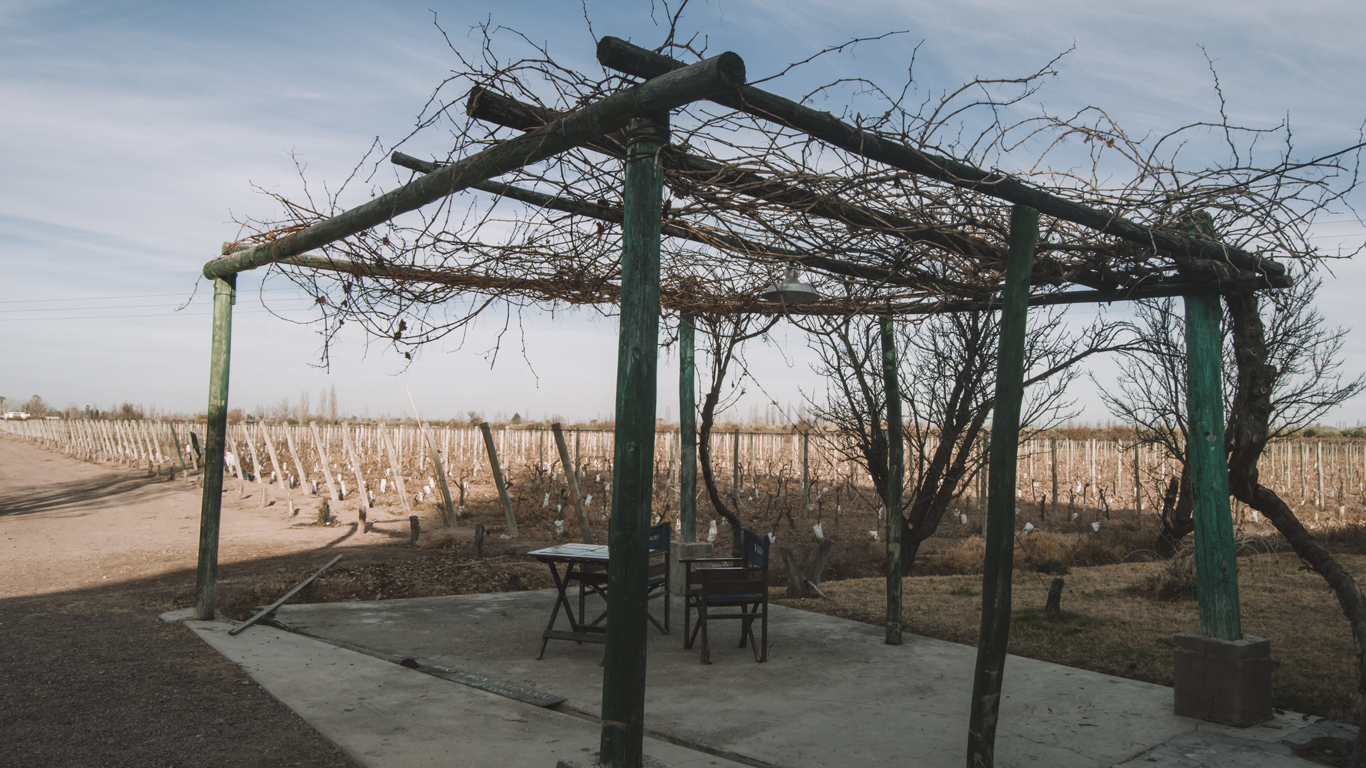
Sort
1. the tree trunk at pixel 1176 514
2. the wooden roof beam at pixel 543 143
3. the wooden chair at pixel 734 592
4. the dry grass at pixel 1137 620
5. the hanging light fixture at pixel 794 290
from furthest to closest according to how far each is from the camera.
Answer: the tree trunk at pixel 1176 514 < the wooden chair at pixel 734 592 < the dry grass at pixel 1137 620 < the hanging light fixture at pixel 794 290 < the wooden roof beam at pixel 543 143

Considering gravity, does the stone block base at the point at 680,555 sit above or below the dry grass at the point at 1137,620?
above

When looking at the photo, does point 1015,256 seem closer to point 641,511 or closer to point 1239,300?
point 1239,300

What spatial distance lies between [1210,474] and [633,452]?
3.21 m

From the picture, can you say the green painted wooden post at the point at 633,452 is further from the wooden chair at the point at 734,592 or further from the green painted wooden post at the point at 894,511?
the green painted wooden post at the point at 894,511

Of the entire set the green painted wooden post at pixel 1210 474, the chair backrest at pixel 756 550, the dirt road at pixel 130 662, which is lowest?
the dirt road at pixel 130 662

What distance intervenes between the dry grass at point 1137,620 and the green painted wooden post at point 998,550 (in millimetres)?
2257

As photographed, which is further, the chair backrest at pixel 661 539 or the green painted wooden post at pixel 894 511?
the chair backrest at pixel 661 539

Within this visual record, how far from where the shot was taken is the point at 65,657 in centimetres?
450

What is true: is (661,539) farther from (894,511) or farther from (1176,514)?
(1176,514)

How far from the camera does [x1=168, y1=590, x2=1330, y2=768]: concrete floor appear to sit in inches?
126

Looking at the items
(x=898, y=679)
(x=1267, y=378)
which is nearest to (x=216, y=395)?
(x=898, y=679)

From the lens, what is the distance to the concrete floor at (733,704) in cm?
321

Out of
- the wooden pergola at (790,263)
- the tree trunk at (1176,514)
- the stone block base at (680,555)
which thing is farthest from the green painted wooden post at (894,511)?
the tree trunk at (1176,514)

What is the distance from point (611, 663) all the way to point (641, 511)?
470 mm
